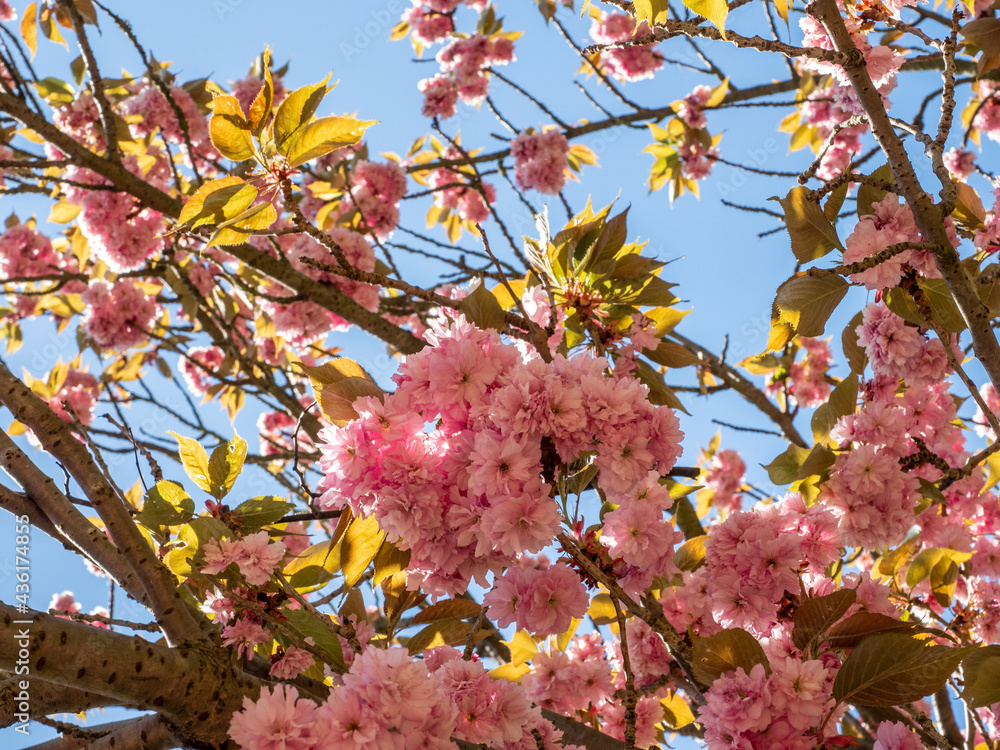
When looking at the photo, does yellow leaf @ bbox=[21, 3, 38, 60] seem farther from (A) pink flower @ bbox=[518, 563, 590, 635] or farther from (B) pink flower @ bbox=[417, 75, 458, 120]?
(A) pink flower @ bbox=[518, 563, 590, 635]

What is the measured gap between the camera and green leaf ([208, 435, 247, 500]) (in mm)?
1296

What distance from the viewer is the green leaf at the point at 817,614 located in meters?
1.17

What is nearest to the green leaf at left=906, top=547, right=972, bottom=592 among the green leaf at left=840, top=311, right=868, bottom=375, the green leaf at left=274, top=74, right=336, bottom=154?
the green leaf at left=840, top=311, right=868, bottom=375

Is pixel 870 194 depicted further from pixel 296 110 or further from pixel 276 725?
pixel 276 725

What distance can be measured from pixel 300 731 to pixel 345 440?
1.26 feet

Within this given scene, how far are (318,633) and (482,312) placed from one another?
2.02 feet

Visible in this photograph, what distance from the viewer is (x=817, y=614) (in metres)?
1.22

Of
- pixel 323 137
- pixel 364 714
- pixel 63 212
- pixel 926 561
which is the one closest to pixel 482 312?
pixel 323 137

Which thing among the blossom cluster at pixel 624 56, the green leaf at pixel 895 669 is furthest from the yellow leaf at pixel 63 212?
the green leaf at pixel 895 669

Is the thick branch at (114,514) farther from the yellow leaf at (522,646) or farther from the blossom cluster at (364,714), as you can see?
the yellow leaf at (522,646)

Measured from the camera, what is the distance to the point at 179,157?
3.98m

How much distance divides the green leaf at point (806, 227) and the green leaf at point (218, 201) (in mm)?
1029

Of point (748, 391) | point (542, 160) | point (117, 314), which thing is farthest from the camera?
point (542, 160)

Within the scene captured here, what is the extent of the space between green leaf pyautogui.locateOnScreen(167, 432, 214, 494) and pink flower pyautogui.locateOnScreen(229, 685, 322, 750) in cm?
58
